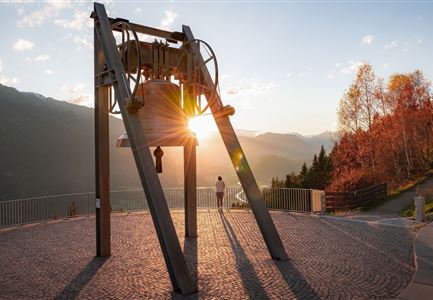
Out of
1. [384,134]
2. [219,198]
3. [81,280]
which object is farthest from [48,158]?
[81,280]

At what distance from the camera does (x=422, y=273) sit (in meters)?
8.28

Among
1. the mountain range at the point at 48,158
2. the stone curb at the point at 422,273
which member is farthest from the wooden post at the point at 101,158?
the mountain range at the point at 48,158

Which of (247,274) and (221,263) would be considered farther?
(221,263)

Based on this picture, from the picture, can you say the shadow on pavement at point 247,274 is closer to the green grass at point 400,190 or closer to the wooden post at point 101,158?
the wooden post at point 101,158

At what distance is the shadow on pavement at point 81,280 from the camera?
7910 mm

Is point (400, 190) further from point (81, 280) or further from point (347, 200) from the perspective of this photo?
point (81, 280)

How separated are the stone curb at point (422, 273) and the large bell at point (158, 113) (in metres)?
6.08

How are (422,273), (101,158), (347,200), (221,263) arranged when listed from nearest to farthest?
(422,273) < (221,263) < (101,158) < (347,200)

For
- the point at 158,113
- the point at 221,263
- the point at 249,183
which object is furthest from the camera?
the point at 249,183

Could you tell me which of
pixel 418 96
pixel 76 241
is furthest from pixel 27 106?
pixel 76 241

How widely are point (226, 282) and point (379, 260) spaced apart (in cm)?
432

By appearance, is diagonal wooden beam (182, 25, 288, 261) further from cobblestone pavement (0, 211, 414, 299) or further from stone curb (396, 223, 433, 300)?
stone curb (396, 223, 433, 300)

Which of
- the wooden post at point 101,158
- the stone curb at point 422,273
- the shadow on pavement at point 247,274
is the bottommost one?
the shadow on pavement at point 247,274

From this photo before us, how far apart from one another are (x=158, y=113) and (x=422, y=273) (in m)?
7.01
